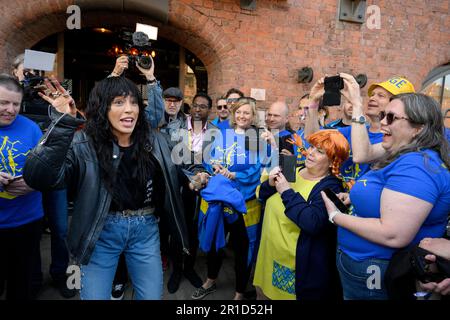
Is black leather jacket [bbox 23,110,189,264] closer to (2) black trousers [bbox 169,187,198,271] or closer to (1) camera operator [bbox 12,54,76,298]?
(2) black trousers [bbox 169,187,198,271]

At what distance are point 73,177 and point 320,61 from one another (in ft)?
17.4

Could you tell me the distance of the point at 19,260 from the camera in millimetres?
2176

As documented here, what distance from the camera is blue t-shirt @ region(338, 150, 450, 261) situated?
138 centimetres

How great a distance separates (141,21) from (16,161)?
13.0 feet

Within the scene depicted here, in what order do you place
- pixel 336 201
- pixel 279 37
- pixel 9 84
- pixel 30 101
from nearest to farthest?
pixel 336 201 → pixel 9 84 → pixel 30 101 → pixel 279 37

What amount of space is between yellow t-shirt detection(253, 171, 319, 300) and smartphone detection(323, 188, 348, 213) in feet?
0.64

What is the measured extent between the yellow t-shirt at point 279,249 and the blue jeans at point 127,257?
0.81 m

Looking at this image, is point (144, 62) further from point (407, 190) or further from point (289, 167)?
point (407, 190)

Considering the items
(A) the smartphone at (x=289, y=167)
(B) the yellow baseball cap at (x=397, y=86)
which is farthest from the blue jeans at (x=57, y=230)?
(B) the yellow baseball cap at (x=397, y=86)

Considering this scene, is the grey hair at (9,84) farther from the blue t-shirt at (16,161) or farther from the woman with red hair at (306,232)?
the woman with red hair at (306,232)

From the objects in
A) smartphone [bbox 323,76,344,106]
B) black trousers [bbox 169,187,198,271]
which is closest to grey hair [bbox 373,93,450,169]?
smartphone [bbox 323,76,344,106]

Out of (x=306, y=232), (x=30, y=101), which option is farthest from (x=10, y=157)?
(x=306, y=232)

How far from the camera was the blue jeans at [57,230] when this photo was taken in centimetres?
284
